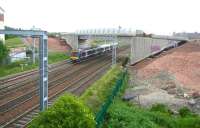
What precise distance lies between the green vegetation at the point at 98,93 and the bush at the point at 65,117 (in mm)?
9999

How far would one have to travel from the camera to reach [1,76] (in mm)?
38969

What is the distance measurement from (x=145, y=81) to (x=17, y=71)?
14944 millimetres

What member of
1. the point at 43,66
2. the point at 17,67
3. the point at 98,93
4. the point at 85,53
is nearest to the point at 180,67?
the point at 98,93

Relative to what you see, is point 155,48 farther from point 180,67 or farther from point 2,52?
point 2,52

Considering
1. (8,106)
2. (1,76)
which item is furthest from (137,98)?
(1,76)

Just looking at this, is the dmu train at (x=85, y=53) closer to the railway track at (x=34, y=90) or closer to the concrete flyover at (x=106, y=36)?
the concrete flyover at (x=106, y=36)

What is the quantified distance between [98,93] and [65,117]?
16459mm

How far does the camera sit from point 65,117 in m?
14.8

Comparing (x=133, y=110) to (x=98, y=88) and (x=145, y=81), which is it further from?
(x=145, y=81)

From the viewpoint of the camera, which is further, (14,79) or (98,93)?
(14,79)

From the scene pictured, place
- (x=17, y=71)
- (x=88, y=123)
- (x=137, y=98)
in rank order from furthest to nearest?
1. (x=17, y=71)
2. (x=137, y=98)
3. (x=88, y=123)

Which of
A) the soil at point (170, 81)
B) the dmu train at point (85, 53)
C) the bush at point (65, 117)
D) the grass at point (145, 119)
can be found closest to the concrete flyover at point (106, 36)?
the dmu train at point (85, 53)

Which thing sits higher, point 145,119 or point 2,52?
point 2,52

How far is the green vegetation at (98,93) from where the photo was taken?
87.6ft
